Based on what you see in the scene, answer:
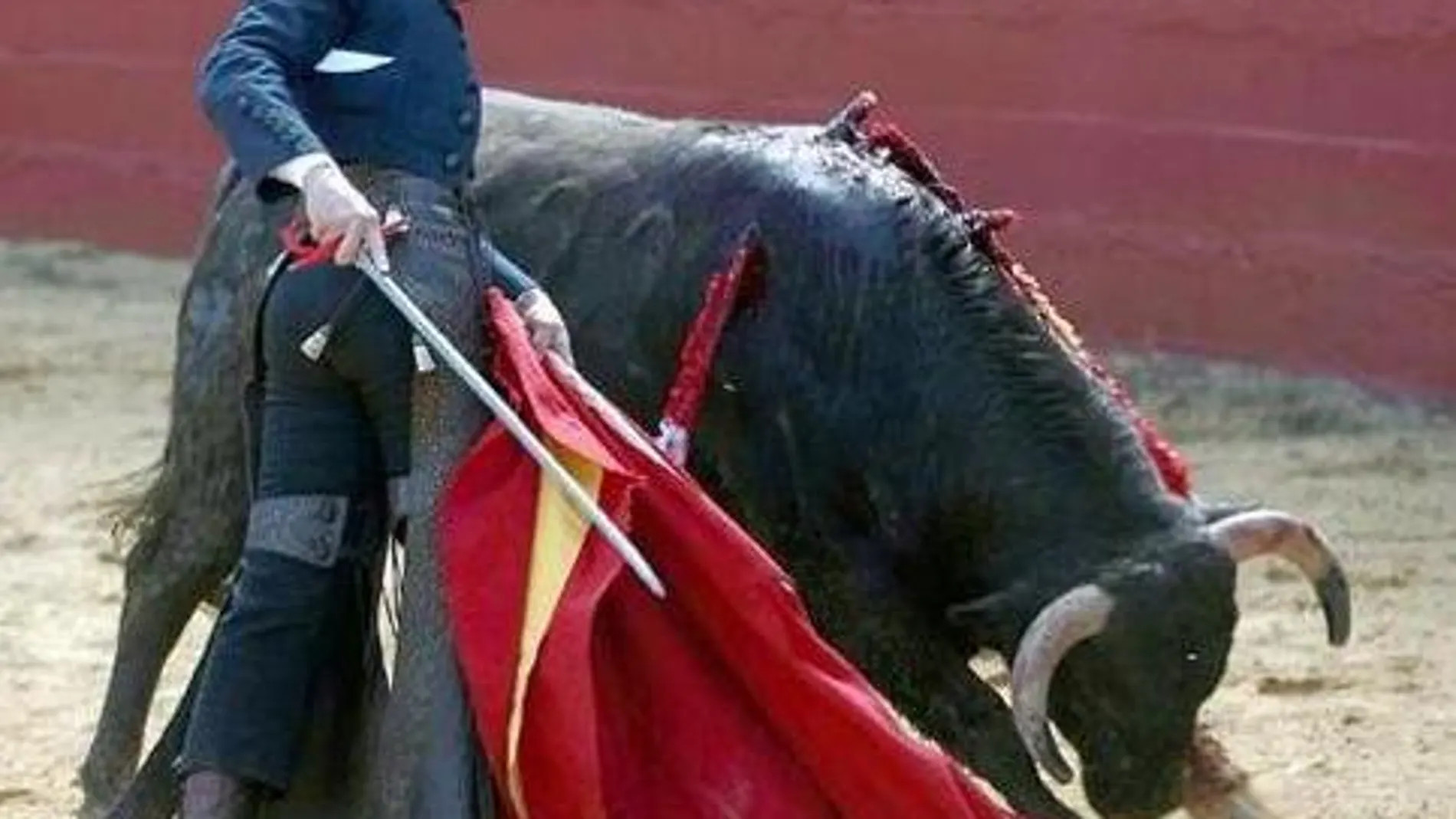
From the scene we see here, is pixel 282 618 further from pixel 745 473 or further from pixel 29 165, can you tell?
pixel 29 165

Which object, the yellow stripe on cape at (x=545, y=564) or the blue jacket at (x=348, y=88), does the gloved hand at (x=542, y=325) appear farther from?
the yellow stripe on cape at (x=545, y=564)

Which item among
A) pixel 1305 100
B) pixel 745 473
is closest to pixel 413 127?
pixel 745 473

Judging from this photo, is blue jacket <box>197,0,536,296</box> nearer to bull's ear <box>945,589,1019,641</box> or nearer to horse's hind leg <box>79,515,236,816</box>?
bull's ear <box>945,589,1019,641</box>

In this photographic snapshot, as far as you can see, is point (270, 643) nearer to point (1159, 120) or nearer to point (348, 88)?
point (348, 88)

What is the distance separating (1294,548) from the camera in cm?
477

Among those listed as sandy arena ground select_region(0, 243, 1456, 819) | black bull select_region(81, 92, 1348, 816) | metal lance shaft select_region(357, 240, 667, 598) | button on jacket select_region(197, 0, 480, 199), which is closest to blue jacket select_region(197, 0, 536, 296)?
button on jacket select_region(197, 0, 480, 199)

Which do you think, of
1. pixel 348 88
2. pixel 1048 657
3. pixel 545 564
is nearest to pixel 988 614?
pixel 1048 657

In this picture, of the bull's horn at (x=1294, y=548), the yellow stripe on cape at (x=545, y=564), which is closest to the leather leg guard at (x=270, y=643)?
the yellow stripe on cape at (x=545, y=564)

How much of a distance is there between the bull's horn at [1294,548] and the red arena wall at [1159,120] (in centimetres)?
404

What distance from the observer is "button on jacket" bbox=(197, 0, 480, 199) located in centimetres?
401

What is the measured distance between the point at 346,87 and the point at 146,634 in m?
1.35

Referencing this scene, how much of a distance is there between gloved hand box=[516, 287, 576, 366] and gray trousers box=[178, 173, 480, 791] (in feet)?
0.30

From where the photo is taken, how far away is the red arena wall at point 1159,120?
895 cm

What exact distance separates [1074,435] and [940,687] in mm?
361
